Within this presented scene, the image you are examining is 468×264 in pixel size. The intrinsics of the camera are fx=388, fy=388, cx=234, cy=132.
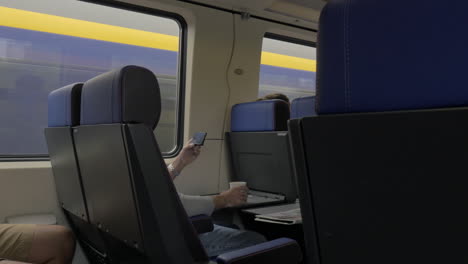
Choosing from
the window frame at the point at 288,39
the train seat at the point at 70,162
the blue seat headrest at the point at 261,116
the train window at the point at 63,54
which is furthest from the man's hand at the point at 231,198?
the window frame at the point at 288,39

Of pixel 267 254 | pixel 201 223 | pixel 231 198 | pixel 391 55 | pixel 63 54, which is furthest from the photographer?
pixel 63 54

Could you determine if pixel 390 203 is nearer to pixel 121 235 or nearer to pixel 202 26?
pixel 121 235

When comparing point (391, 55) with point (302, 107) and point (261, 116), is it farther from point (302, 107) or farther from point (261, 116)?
point (261, 116)

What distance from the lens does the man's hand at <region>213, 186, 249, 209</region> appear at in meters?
2.31

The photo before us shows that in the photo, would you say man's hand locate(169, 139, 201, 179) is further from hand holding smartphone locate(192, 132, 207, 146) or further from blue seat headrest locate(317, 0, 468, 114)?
blue seat headrest locate(317, 0, 468, 114)

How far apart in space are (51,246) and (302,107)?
179 centimetres

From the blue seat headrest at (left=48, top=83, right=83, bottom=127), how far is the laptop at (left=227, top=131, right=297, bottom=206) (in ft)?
4.18

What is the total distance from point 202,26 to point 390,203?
2737 millimetres

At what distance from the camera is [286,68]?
4.23 m

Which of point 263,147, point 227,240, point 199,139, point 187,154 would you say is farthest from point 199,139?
point 227,240

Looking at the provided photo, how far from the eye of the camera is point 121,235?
1.36 m

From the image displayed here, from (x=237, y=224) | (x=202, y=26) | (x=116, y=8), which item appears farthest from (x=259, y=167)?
(x=116, y=8)

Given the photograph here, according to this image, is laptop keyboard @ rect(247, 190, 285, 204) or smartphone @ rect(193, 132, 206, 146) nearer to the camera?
smartphone @ rect(193, 132, 206, 146)

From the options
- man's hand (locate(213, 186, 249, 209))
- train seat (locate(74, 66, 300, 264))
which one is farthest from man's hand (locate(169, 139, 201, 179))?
train seat (locate(74, 66, 300, 264))
